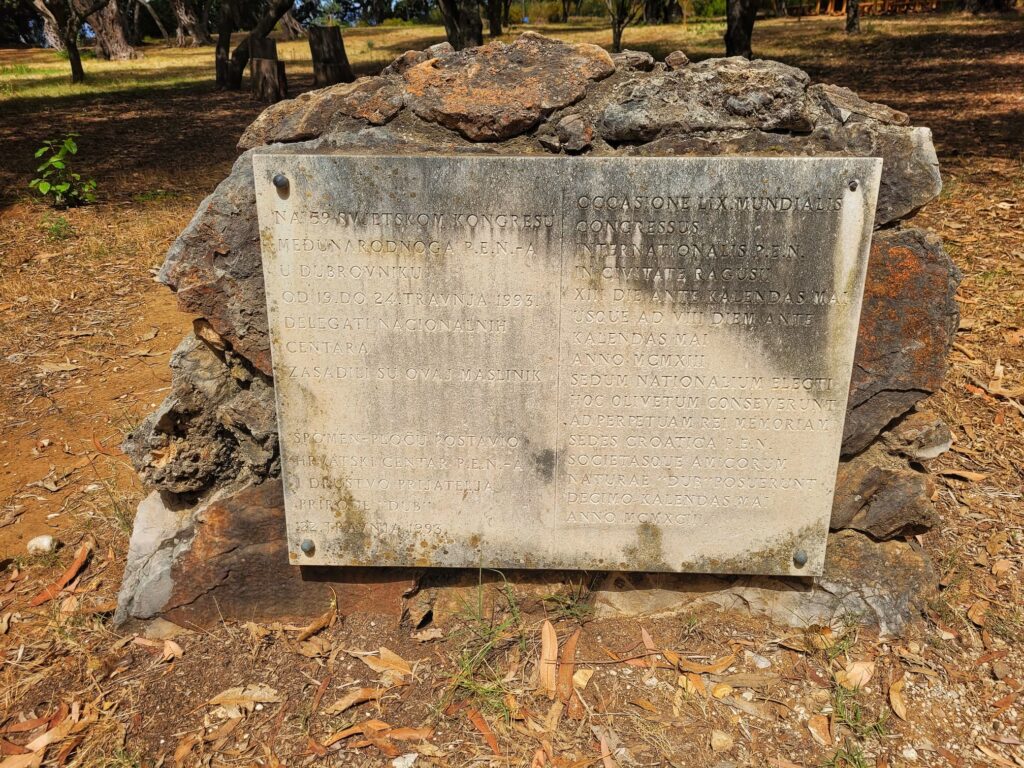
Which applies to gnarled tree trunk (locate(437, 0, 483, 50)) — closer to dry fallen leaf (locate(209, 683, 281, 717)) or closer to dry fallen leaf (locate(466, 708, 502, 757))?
dry fallen leaf (locate(209, 683, 281, 717))

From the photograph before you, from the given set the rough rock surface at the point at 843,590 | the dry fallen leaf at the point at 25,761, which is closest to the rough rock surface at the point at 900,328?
the rough rock surface at the point at 843,590

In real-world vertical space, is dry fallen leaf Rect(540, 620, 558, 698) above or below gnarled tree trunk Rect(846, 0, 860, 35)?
below

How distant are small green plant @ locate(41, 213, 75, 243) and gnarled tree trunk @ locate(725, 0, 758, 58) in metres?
10.2

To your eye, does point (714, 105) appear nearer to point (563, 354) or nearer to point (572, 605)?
point (563, 354)

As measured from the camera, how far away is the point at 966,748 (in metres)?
2.42

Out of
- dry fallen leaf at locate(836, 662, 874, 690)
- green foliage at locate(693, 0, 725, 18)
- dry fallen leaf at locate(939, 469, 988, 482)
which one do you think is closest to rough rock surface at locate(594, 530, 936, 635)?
dry fallen leaf at locate(836, 662, 874, 690)

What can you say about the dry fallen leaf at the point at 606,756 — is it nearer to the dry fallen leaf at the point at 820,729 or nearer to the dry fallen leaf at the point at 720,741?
the dry fallen leaf at the point at 720,741

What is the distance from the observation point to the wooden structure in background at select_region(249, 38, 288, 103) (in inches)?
528

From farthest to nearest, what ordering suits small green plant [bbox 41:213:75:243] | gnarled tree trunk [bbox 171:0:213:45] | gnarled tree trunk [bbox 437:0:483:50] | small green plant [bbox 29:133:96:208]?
gnarled tree trunk [bbox 171:0:213:45]
gnarled tree trunk [bbox 437:0:483:50]
small green plant [bbox 29:133:96:208]
small green plant [bbox 41:213:75:243]

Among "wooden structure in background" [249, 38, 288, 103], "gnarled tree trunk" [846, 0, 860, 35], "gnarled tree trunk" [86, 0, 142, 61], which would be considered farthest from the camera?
"gnarled tree trunk" [86, 0, 142, 61]

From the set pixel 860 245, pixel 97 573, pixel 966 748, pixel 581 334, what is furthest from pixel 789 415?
pixel 97 573

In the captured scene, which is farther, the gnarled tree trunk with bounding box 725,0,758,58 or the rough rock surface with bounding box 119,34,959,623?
the gnarled tree trunk with bounding box 725,0,758,58

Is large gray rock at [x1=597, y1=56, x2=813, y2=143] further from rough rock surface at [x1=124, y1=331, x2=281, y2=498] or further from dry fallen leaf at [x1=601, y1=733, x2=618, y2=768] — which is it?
dry fallen leaf at [x1=601, y1=733, x2=618, y2=768]

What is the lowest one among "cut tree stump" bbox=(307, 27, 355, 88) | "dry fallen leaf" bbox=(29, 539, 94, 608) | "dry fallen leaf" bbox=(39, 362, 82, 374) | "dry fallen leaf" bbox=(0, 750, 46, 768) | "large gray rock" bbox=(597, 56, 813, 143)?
"dry fallen leaf" bbox=(0, 750, 46, 768)
